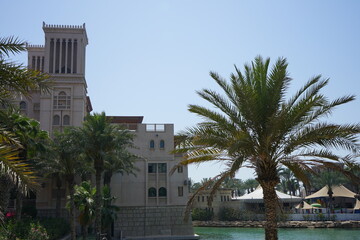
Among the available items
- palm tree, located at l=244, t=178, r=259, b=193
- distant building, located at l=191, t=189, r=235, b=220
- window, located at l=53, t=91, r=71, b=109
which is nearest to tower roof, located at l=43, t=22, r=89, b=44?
window, located at l=53, t=91, r=71, b=109

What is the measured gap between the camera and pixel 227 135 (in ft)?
52.0

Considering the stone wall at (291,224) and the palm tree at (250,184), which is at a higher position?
the palm tree at (250,184)

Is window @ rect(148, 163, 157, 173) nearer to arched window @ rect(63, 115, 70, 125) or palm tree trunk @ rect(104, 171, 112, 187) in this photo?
palm tree trunk @ rect(104, 171, 112, 187)

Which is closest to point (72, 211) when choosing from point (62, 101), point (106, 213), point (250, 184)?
point (106, 213)

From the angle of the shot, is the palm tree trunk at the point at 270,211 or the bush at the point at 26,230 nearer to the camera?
the palm tree trunk at the point at 270,211

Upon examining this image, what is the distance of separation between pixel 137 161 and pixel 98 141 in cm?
1661

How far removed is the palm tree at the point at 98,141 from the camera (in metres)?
28.1

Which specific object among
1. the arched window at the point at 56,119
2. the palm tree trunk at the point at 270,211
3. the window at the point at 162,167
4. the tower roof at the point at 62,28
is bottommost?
the palm tree trunk at the point at 270,211

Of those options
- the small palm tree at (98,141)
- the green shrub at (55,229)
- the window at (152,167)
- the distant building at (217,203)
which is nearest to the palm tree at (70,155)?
the small palm tree at (98,141)

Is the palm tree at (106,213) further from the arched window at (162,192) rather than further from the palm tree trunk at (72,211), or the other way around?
the arched window at (162,192)

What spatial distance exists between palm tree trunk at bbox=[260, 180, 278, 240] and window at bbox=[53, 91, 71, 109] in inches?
1395

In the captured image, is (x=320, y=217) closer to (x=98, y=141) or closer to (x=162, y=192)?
(x=162, y=192)

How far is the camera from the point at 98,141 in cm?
2820

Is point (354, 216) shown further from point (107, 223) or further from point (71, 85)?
point (71, 85)
